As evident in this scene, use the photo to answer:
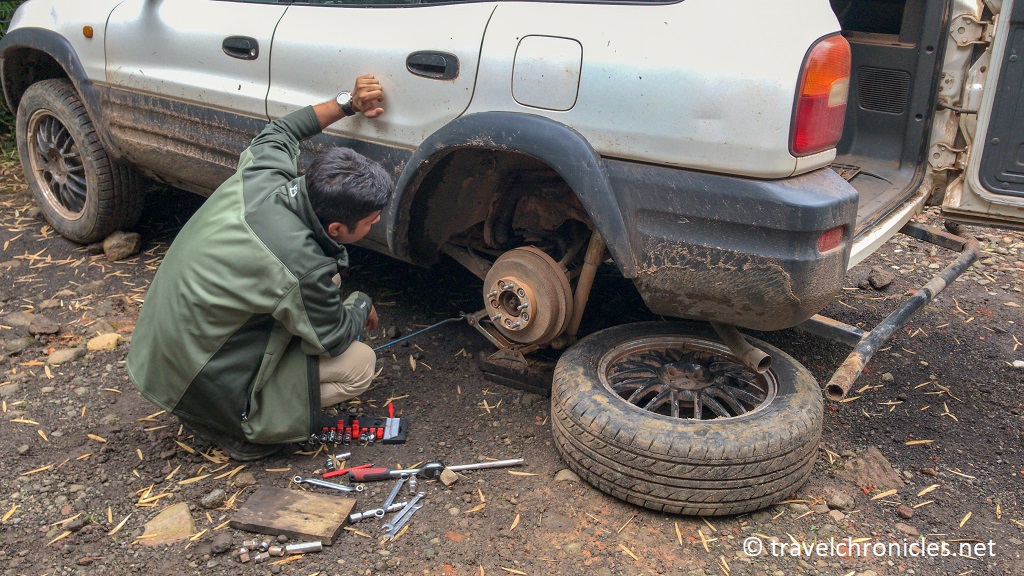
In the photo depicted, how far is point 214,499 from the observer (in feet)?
8.58

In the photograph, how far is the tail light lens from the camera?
224cm

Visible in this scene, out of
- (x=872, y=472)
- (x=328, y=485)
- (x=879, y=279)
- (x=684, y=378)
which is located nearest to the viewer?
(x=328, y=485)

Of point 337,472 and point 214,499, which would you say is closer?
point 214,499

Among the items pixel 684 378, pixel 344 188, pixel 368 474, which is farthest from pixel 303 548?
pixel 684 378

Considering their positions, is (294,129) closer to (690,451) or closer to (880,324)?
(690,451)

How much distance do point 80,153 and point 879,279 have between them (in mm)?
4453

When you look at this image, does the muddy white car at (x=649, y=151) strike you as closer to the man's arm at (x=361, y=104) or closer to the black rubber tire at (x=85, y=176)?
the man's arm at (x=361, y=104)

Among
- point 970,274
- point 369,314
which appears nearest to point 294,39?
point 369,314

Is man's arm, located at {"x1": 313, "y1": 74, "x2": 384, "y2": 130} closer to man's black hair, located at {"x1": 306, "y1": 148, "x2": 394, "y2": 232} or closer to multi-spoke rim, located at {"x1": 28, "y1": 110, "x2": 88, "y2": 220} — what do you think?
man's black hair, located at {"x1": 306, "y1": 148, "x2": 394, "y2": 232}

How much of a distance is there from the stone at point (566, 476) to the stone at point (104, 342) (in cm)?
216

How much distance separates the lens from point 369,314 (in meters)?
3.05

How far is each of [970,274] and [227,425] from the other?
4108mm

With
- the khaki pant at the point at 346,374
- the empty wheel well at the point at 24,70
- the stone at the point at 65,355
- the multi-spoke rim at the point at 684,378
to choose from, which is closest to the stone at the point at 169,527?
the khaki pant at the point at 346,374

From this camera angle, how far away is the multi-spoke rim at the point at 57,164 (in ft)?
15.2
